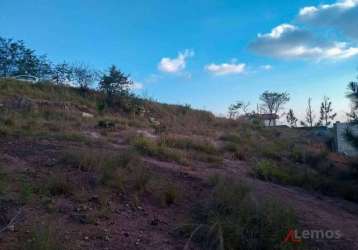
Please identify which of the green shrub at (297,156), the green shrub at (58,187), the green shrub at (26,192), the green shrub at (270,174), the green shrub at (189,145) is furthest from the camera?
the green shrub at (297,156)

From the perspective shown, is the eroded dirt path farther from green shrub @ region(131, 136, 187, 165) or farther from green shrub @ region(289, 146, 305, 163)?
green shrub @ region(289, 146, 305, 163)

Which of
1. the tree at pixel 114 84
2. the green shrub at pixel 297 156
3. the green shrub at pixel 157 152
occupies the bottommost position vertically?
the green shrub at pixel 297 156

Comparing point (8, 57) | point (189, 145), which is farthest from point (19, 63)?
point (189, 145)

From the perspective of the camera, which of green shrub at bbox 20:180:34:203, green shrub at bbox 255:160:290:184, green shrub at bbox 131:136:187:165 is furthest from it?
green shrub at bbox 255:160:290:184

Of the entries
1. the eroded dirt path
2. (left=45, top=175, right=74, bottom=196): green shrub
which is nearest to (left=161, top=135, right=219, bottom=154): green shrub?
the eroded dirt path

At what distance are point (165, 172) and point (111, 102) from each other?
1055 centimetres

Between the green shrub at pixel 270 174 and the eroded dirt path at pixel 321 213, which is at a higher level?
the green shrub at pixel 270 174

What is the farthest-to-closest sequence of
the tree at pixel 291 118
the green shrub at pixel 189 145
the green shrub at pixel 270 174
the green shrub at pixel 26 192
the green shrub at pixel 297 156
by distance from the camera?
the tree at pixel 291 118 < the green shrub at pixel 297 156 < the green shrub at pixel 189 145 < the green shrub at pixel 270 174 < the green shrub at pixel 26 192

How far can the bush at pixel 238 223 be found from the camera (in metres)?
3.60

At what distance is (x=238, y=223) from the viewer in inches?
151

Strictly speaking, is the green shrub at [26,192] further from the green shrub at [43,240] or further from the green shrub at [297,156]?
the green shrub at [297,156]

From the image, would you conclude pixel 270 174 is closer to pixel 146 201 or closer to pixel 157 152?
pixel 157 152

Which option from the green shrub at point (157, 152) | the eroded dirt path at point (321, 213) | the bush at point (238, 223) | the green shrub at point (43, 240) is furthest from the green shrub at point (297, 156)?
the green shrub at point (43, 240)

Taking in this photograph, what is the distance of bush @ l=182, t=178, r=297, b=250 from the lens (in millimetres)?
3604
